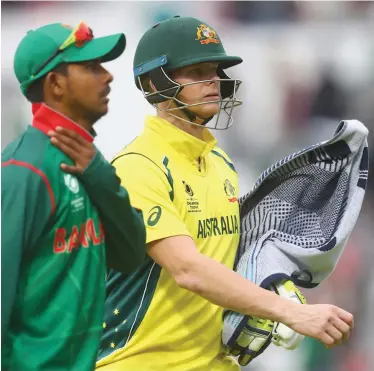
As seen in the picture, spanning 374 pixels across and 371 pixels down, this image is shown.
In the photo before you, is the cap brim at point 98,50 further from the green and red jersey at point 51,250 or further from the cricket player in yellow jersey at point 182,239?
the cricket player in yellow jersey at point 182,239

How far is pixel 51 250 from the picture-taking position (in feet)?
8.68

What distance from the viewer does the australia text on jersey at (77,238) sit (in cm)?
265

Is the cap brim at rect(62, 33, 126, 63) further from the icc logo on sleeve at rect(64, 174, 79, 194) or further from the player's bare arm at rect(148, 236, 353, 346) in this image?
the player's bare arm at rect(148, 236, 353, 346)

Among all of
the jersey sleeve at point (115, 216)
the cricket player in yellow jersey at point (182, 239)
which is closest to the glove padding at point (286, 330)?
the cricket player in yellow jersey at point (182, 239)

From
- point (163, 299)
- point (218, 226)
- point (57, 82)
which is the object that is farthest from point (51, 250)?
point (218, 226)

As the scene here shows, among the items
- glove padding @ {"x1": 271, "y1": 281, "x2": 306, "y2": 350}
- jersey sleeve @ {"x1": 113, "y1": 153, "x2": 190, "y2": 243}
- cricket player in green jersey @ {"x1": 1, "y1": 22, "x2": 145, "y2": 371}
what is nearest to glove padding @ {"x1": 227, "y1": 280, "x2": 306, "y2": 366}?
glove padding @ {"x1": 271, "y1": 281, "x2": 306, "y2": 350}

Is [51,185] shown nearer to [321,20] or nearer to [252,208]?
[252,208]

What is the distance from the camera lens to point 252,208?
3.90 m

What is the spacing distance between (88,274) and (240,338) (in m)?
1.03

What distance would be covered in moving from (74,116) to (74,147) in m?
0.09

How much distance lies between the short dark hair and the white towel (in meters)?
1.16

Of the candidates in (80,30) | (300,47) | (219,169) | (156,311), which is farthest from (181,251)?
(300,47)

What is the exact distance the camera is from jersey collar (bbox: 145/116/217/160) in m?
3.64

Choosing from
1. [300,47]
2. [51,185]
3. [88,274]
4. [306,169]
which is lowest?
[300,47]
